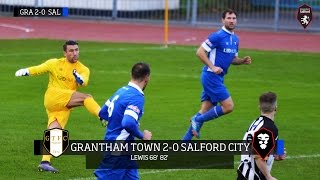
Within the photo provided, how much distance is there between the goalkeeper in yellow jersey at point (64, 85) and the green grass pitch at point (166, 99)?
819 mm

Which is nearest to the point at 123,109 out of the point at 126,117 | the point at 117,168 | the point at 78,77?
the point at 126,117

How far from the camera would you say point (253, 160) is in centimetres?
1077

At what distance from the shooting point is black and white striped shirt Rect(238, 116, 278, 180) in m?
10.6

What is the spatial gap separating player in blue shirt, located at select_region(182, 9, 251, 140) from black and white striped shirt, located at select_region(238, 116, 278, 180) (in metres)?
5.52

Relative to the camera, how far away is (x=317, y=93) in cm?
2323

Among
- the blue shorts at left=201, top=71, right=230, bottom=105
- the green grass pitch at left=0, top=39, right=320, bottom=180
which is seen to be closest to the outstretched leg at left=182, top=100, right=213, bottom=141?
the blue shorts at left=201, top=71, right=230, bottom=105

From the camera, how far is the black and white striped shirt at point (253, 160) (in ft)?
34.8

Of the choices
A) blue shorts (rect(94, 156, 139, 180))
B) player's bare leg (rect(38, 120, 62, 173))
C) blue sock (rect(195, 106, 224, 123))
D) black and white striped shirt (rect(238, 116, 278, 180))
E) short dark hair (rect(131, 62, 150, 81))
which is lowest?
player's bare leg (rect(38, 120, 62, 173))

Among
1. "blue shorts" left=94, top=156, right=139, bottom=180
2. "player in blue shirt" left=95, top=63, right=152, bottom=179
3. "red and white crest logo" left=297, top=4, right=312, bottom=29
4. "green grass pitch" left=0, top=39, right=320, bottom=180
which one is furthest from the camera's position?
"red and white crest logo" left=297, top=4, right=312, bottom=29

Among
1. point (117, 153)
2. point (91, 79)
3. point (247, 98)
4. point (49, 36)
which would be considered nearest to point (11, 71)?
point (91, 79)

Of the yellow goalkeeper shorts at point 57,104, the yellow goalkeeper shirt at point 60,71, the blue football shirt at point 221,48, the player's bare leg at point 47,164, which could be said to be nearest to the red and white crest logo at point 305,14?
the blue football shirt at point 221,48

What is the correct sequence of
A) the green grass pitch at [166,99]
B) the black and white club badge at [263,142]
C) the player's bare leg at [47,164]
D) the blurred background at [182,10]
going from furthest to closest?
the blurred background at [182,10] → the green grass pitch at [166,99] → the player's bare leg at [47,164] → the black and white club badge at [263,142]

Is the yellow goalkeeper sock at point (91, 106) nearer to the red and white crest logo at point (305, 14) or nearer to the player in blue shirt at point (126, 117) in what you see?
the player in blue shirt at point (126, 117)

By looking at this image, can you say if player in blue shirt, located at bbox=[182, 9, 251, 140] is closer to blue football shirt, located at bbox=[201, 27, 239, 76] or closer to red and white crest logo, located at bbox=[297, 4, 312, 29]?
blue football shirt, located at bbox=[201, 27, 239, 76]
